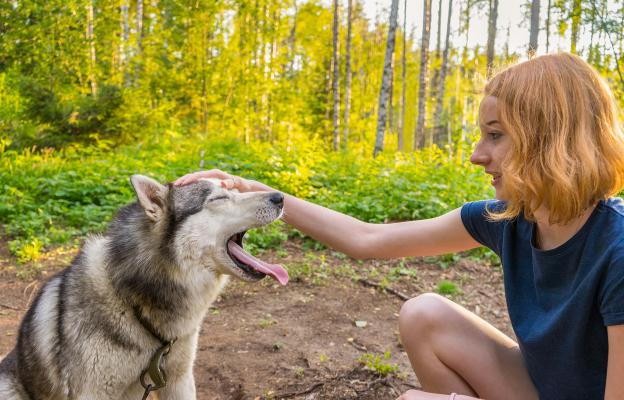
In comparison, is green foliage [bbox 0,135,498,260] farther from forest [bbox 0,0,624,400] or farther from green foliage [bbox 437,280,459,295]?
green foliage [bbox 437,280,459,295]

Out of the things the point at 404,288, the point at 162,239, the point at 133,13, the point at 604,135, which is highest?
the point at 133,13

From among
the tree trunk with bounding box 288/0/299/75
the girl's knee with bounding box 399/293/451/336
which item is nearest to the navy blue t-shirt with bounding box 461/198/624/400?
the girl's knee with bounding box 399/293/451/336

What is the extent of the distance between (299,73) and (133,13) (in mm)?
7498

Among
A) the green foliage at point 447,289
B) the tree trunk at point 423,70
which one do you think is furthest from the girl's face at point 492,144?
the tree trunk at point 423,70

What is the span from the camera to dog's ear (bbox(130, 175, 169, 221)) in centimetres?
215

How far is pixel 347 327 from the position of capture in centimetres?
391

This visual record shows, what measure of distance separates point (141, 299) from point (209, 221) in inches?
18.4

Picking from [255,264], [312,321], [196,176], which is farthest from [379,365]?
[196,176]

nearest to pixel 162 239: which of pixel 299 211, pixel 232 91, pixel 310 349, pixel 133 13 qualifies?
pixel 299 211

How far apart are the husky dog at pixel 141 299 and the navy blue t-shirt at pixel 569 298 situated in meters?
1.06

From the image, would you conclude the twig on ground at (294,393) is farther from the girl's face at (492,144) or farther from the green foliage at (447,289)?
Answer: the green foliage at (447,289)

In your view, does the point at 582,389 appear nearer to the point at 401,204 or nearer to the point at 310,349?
the point at 310,349

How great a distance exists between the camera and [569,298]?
4.90ft

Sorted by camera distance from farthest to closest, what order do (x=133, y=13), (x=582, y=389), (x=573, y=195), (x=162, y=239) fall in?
(x=133, y=13) < (x=162, y=239) < (x=582, y=389) < (x=573, y=195)
